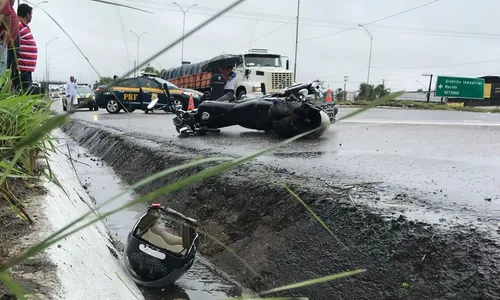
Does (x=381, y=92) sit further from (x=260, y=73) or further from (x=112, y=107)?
(x=260, y=73)

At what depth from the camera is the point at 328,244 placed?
98.8 inches

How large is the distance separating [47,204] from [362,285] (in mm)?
1700

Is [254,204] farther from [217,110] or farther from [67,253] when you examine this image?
[217,110]

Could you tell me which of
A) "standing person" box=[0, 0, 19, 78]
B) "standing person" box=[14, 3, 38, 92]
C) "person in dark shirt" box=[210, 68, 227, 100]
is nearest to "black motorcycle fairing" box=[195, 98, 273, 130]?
"standing person" box=[14, 3, 38, 92]

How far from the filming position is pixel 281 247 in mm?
2744

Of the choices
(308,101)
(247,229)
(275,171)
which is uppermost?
(308,101)

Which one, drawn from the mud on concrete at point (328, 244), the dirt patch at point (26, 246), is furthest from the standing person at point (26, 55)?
the dirt patch at point (26, 246)

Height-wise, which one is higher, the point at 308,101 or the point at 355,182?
the point at 308,101

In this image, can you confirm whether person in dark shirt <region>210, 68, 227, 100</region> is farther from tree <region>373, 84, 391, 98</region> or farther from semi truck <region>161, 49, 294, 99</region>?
tree <region>373, 84, 391, 98</region>

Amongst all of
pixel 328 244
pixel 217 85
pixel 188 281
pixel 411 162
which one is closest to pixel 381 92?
pixel 328 244

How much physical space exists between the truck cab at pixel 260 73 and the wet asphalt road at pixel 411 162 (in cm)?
1293

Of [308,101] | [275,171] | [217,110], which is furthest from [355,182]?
[217,110]

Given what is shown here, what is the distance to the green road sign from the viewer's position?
1446 inches

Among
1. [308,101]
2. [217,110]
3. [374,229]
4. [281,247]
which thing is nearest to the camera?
[374,229]
